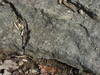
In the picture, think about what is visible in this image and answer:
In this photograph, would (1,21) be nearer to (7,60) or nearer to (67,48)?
(7,60)

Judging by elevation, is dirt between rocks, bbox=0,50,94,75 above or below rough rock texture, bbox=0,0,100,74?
below

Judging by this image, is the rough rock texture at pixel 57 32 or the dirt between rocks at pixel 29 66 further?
the dirt between rocks at pixel 29 66

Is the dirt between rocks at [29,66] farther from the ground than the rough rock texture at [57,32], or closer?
closer

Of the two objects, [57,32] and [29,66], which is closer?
[57,32]

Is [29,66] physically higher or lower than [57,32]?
lower

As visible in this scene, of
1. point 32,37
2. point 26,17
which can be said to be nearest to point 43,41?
point 32,37
